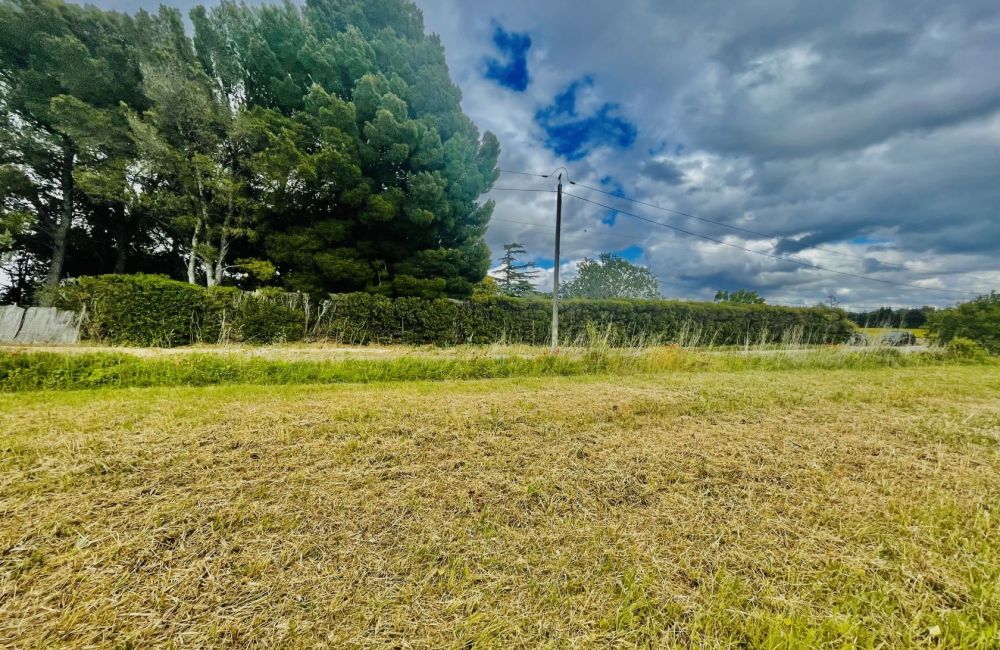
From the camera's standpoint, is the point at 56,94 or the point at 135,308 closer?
the point at 135,308

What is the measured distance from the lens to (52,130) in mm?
11086

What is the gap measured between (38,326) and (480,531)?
1024 cm

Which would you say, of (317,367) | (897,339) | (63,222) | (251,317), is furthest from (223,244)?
(897,339)

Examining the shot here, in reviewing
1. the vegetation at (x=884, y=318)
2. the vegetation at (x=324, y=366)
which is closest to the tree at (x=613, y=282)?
the vegetation at (x=884, y=318)

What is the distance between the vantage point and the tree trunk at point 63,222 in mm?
11484

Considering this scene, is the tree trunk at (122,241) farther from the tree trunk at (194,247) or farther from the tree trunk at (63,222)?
the tree trunk at (194,247)

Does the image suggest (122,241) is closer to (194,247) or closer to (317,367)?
(194,247)

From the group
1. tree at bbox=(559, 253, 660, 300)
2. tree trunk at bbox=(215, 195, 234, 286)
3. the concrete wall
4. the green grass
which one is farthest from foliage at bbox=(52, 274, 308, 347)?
tree at bbox=(559, 253, 660, 300)

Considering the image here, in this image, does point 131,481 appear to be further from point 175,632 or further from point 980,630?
point 980,630

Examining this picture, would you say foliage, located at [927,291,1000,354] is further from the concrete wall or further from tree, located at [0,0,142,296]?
tree, located at [0,0,142,296]

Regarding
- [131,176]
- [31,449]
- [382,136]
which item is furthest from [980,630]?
[131,176]

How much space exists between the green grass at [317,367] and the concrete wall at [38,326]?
343 cm

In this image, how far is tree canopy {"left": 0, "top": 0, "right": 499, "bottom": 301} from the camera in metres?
10.4

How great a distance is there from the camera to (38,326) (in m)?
6.68
